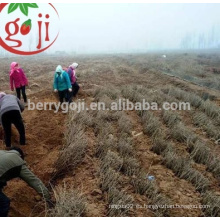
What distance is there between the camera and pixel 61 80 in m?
7.20

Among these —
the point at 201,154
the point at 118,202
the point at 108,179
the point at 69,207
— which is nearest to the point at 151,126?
the point at 201,154

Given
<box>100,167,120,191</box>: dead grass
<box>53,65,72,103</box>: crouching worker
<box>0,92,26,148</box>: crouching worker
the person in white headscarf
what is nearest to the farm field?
<box>100,167,120,191</box>: dead grass

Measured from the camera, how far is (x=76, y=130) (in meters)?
5.24

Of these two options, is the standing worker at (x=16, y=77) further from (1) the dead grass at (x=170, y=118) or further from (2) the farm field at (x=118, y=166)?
(1) the dead grass at (x=170, y=118)

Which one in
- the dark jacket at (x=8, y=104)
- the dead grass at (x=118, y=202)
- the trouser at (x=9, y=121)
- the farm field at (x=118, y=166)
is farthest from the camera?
the trouser at (x=9, y=121)

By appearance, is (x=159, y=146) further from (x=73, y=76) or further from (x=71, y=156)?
(x=73, y=76)

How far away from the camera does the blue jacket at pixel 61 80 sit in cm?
712

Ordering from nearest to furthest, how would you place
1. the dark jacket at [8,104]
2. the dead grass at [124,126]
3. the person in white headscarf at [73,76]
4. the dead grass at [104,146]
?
the dark jacket at [8,104]
the dead grass at [104,146]
the dead grass at [124,126]
the person in white headscarf at [73,76]

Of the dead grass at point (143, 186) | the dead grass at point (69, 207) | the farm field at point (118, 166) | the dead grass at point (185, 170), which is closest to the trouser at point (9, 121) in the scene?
the farm field at point (118, 166)

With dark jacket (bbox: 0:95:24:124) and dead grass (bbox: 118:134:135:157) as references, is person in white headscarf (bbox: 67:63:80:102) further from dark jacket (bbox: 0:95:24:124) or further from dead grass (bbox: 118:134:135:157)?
dead grass (bbox: 118:134:135:157)

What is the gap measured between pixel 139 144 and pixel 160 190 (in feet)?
5.55

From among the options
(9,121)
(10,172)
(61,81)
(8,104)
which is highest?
(61,81)

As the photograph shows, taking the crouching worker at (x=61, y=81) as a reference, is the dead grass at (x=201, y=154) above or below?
below

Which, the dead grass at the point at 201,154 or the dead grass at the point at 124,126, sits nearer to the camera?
the dead grass at the point at 201,154
